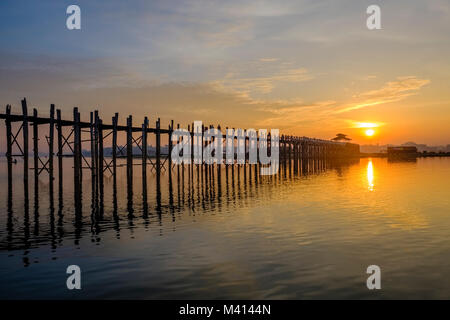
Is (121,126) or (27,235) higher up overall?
(121,126)

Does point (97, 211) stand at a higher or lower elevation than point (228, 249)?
higher

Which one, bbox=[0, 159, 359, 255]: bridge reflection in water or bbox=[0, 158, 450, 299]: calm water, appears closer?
bbox=[0, 158, 450, 299]: calm water

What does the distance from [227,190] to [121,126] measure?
11.1 metres

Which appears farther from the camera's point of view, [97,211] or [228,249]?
[97,211]

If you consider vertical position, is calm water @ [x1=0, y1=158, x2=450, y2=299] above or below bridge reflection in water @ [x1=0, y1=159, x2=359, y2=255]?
below

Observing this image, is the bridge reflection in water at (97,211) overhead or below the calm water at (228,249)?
overhead

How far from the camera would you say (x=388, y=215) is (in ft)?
50.8

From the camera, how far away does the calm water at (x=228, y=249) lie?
293 inches

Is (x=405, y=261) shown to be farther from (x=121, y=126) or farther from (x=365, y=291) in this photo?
(x=121, y=126)

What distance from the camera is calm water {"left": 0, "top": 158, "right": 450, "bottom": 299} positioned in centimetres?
743

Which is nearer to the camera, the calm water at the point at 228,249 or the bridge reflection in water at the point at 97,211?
the calm water at the point at 228,249

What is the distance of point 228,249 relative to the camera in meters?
10.3
